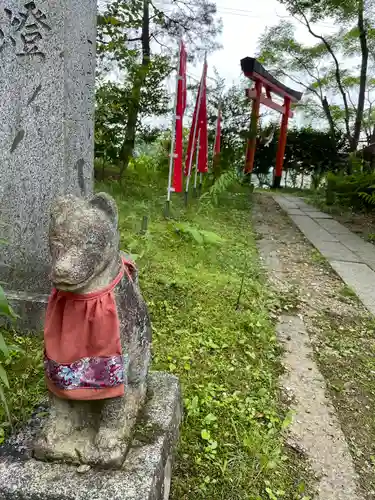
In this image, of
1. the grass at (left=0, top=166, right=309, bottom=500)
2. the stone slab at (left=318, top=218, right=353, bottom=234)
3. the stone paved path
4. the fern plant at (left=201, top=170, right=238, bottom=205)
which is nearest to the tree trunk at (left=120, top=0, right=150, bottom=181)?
the fern plant at (left=201, top=170, right=238, bottom=205)

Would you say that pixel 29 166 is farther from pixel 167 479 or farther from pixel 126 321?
pixel 167 479

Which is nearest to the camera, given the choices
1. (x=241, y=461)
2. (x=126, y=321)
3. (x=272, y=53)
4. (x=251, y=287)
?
(x=126, y=321)

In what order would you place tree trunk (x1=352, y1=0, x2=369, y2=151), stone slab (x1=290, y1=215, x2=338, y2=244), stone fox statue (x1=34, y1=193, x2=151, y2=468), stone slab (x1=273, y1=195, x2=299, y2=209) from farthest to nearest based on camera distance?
tree trunk (x1=352, y1=0, x2=369, y2=151)
stone slab (x1=273, y1=195, x2=299, y2=209)
stone slab (x1=290, y1=215, x2=338, y2=244)
stone fox statue (x1=34, y1=193, x2=151, y2=468)

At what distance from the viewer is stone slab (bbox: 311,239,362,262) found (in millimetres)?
5152

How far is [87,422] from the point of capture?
135 centimetres

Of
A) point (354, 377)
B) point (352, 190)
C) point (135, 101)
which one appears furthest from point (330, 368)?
point (352, 190)

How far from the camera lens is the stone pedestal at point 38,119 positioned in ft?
7.60

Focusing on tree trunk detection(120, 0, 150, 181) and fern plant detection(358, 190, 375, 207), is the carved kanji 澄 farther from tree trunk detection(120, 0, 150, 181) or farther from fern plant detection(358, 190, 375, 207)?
fern plant detection(358, 190, 375, 207)

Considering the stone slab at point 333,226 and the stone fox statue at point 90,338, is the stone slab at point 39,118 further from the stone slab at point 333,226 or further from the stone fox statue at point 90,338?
the stone slab at point 333,226

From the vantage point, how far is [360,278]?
14.6ft

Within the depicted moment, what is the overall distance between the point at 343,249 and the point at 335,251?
0.19 metres

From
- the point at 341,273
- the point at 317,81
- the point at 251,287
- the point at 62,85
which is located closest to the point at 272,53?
the point at 317,81

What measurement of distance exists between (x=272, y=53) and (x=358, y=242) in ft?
32.1

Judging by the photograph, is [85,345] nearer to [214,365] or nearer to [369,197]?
[214,365]
